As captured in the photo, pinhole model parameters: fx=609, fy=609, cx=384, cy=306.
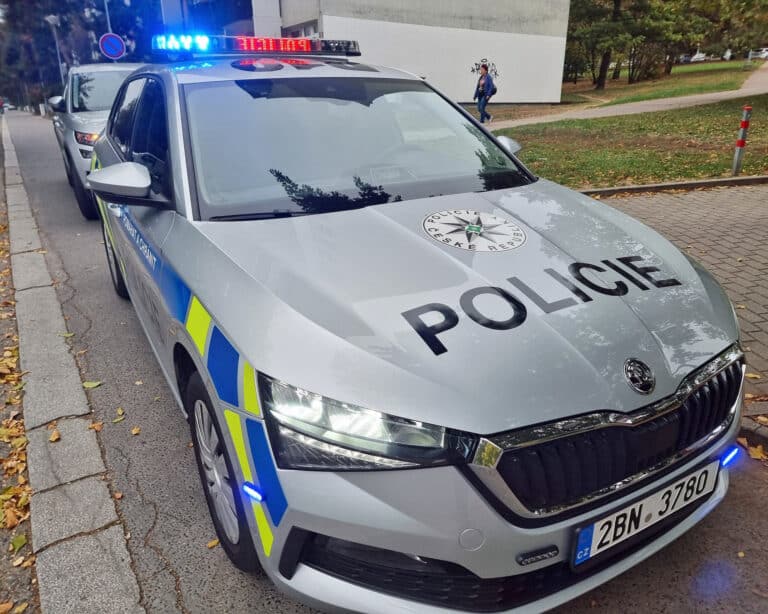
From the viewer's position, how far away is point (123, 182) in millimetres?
2584

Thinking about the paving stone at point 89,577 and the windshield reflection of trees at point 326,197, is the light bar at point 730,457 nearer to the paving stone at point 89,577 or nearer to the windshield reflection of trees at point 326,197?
the windshield reflection of trees at point 326,197

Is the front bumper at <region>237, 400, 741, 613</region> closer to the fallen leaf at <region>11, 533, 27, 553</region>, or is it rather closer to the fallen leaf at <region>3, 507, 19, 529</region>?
the fallen leaf at <region>11, 533, 27, 553</region>

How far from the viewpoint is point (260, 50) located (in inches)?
145

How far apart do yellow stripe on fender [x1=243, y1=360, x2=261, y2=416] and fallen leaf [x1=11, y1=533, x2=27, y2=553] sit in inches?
56.5

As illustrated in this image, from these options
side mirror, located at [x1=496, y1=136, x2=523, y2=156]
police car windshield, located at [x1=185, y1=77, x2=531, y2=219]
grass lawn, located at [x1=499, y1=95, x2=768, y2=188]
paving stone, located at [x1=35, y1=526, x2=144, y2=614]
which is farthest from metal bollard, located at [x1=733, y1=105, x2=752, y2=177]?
paving stone, located at [x1=35, y1=526, x2=144, y2=614]

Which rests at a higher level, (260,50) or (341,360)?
(260,50)

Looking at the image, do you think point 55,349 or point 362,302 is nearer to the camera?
point 362,302

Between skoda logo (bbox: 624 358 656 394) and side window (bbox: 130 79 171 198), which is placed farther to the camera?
side window (bbox: 130 79 171 198)

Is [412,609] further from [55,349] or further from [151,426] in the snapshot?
[55,349]

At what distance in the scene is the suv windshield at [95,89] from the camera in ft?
26.5

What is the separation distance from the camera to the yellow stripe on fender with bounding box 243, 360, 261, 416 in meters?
1.70

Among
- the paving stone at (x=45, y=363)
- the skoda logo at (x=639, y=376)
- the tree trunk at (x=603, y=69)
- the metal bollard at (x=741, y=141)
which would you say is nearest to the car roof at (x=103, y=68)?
the paving stone at (x=45, y=363)

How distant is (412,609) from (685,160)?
1059 centimetres

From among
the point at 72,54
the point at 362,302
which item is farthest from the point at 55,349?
the point at 72,54
